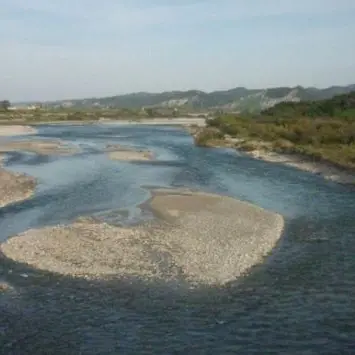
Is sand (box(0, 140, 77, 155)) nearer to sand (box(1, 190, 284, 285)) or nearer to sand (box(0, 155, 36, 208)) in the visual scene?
sand (box(0, 155, 36, 208))

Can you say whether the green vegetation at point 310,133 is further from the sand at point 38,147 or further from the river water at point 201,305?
the river water at point 201,305

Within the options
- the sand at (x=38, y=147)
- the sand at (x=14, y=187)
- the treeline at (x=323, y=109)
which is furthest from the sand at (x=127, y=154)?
the treeline at (x=323, y=109)

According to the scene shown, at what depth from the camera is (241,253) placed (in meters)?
19.8

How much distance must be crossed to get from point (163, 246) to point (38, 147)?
48.0m

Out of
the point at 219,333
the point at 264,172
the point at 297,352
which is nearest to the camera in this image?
the point at 297,352

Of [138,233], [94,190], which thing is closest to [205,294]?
[138,233]

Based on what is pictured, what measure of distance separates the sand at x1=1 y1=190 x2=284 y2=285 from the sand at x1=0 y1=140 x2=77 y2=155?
Result: 35.7 meters

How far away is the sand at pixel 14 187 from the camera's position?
3132 cm

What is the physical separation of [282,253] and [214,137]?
51649mm

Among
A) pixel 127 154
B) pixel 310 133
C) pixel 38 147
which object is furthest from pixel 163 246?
pixel 38 147

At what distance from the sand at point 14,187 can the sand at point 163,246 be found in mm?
8735

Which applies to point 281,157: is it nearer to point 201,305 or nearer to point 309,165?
point 309,165

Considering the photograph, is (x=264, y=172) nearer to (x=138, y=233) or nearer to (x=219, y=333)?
(x=138, y=233)

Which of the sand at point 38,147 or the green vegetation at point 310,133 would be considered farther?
the sand at point 38,147
